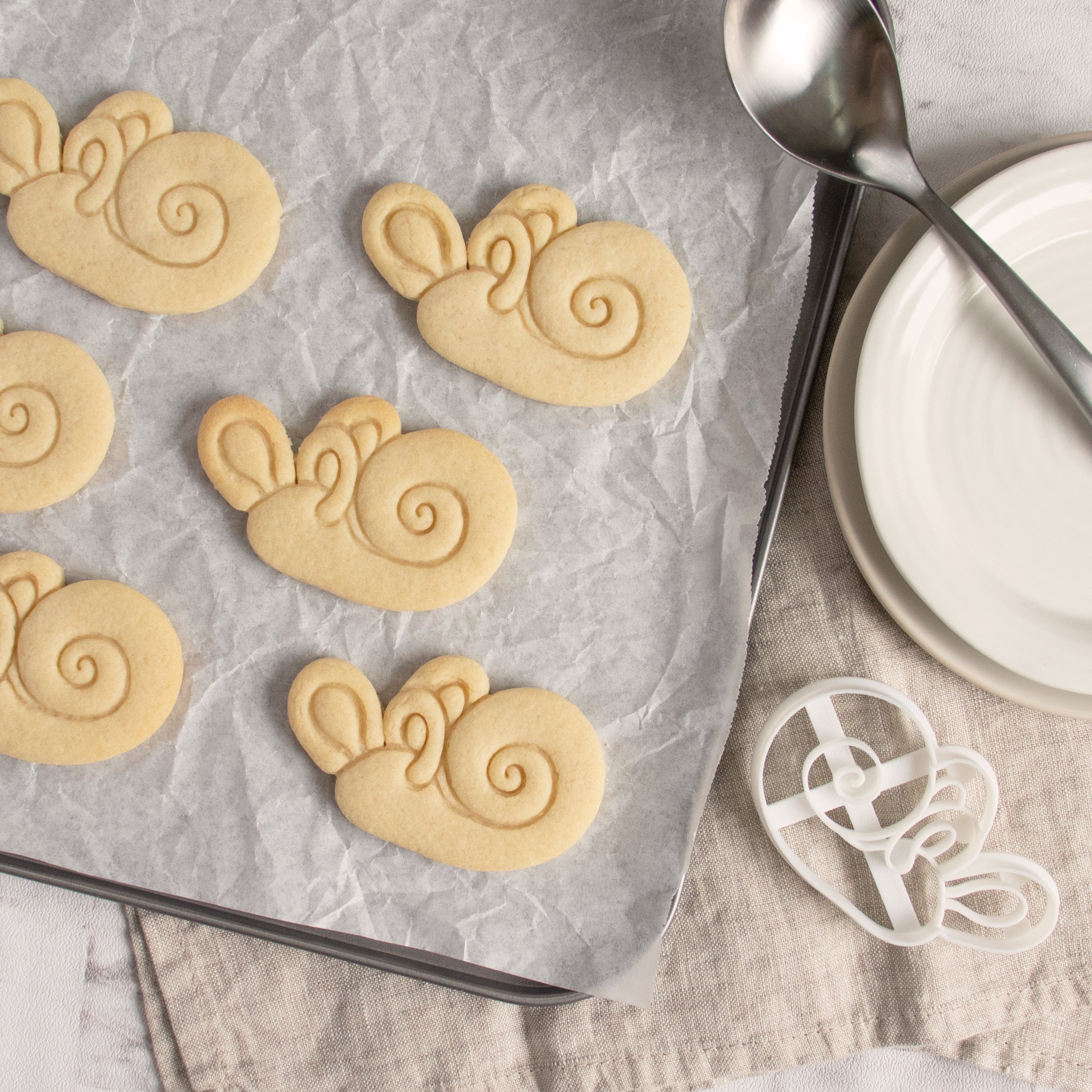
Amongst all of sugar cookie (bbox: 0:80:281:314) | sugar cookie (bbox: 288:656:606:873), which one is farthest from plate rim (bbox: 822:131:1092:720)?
sugar cookie (bbox: 0:80:281:314)

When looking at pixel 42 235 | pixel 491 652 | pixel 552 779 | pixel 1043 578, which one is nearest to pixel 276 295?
pixel 42 235

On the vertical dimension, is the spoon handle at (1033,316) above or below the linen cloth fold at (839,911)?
above

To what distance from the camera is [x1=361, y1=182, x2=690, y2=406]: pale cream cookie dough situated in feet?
2.99

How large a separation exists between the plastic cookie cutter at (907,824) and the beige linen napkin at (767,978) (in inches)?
1.6

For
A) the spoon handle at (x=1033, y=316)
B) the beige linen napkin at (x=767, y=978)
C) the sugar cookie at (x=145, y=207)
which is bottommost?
the beige linen napkin at (x=767, y=978)

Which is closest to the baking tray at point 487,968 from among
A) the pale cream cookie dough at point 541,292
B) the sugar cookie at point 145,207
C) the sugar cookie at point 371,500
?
the pale cream cookie dough at point 541,292

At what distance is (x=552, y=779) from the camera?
91 cm

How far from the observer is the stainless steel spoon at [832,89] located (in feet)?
2.81

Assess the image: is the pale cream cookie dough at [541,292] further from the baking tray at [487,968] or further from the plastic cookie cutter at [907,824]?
the plastic cookie cutter at [907,824]

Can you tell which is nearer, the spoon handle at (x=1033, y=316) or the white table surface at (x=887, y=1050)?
the spoon handle at (x=1033, y=316)

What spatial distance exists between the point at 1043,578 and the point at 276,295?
0.83 m

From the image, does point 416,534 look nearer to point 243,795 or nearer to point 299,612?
point 299,612

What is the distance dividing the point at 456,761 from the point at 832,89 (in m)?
0.76

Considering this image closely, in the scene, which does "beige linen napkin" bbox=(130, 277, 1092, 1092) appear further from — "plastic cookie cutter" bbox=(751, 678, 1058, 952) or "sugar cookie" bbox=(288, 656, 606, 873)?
"sugar cookie" bbox=(288, 656, 606, 873)
